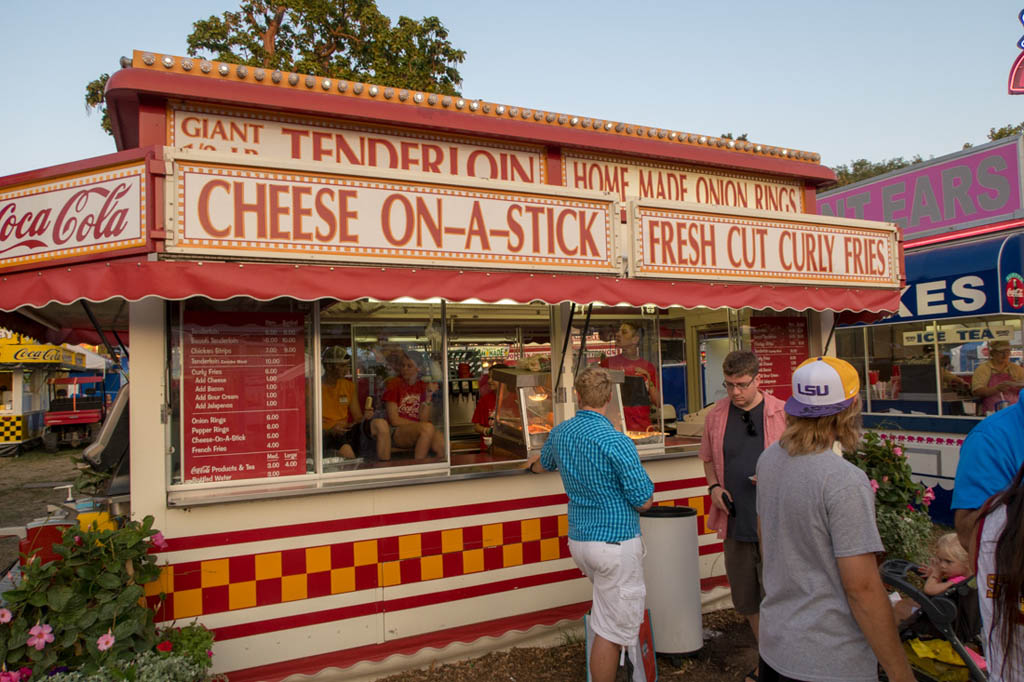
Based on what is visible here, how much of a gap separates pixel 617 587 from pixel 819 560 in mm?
1536

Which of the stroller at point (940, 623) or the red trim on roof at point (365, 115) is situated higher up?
the red trim on roof at point (365, 115)

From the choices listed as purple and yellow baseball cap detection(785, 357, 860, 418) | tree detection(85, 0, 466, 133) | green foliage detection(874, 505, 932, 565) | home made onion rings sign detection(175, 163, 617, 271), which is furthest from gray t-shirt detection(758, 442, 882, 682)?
tree detection(85, 0, 466, 133)

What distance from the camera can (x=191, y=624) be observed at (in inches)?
149

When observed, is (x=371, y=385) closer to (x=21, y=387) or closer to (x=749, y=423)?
(x=749, y=423)

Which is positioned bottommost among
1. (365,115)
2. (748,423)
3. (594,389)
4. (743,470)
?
(743,470)

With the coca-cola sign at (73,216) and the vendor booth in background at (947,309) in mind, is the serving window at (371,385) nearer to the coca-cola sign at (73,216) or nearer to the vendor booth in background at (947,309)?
the coca-cola sign at (73,216)

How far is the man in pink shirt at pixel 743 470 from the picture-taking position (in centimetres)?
395

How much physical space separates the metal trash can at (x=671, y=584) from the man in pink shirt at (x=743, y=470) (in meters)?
0.35

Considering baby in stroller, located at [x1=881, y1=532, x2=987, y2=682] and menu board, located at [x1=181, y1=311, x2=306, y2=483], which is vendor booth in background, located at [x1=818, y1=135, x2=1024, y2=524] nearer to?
baby in stroller, located at [x1=881, y1=532, x2=987, y2=682]

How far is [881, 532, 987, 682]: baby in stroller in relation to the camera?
2652 mm

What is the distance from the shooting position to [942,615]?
2.63 m

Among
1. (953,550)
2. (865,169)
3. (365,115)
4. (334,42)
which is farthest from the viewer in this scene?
(865,169)

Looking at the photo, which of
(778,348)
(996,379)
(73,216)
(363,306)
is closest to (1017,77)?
(996,379)

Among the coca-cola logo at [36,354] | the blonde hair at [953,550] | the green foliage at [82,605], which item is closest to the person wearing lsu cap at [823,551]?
the blonde hair at [953,550]
